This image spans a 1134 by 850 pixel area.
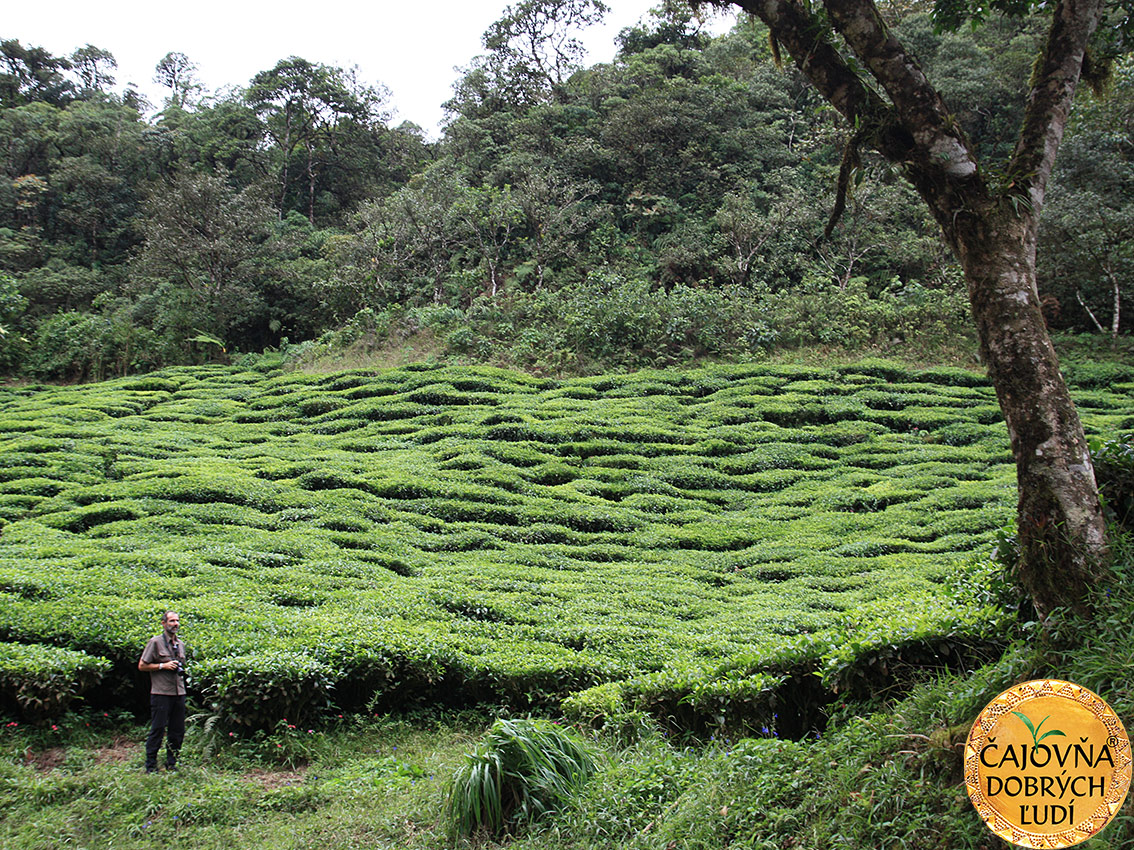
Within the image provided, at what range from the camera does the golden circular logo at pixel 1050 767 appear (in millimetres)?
2596

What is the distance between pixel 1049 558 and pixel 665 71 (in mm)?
29423

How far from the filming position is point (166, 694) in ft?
17.7

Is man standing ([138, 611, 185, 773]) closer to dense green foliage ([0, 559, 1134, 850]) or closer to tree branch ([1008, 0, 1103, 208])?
dense green foliage ([0, 559, 1134, 850])

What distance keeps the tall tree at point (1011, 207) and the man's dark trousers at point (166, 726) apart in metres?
5.57

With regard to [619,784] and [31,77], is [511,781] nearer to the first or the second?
[619,784]

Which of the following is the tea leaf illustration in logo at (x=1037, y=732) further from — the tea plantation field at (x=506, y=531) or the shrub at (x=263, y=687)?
the shrub at (x=263, y=687)

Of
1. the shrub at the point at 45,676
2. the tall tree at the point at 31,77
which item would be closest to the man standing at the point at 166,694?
the shrub at the point at 45,676

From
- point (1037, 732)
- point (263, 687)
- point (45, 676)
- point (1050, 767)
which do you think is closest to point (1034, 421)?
point (1037, 732)

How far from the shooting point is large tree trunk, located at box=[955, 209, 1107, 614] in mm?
3518

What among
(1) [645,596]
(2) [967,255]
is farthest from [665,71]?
(2) [967,255]

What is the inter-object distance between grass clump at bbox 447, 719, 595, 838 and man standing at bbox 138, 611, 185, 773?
2.48 meters

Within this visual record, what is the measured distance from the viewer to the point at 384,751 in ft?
18.6

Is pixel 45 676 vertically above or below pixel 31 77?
below

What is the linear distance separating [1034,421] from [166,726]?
5929 millimetres
